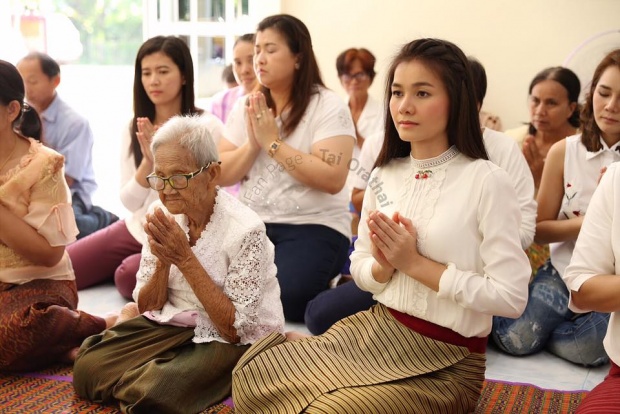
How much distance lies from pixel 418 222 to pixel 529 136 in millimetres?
1770

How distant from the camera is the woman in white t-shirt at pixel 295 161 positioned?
3314mm

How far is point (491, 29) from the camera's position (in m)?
5.34

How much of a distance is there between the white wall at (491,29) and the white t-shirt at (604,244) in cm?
326

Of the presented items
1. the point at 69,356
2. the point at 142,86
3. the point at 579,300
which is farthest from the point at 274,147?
the point at 579,300

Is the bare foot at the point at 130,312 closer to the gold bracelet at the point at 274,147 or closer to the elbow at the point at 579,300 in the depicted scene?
the gold bracelet at the point at 274,147

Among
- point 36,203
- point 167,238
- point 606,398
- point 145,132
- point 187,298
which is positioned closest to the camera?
point 606,398

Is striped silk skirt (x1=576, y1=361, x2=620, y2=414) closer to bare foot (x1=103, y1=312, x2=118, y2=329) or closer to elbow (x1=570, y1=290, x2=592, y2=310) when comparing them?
elbow (x1=570, y1=290, x2=592, y2=310)

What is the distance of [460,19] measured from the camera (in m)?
5.39

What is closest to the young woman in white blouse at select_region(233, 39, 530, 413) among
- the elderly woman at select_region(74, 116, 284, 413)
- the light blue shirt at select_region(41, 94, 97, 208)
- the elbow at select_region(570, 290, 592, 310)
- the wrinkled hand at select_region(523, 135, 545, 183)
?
the elbow at select_region(570, 290, 592, 310)

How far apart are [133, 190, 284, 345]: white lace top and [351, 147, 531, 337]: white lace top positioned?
1.22 ft

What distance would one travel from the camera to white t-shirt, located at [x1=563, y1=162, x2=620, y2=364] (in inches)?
77.0

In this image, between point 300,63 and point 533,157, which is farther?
point 533,157

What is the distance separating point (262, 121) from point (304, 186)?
34 cm

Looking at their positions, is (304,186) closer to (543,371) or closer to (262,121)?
(262,121)
